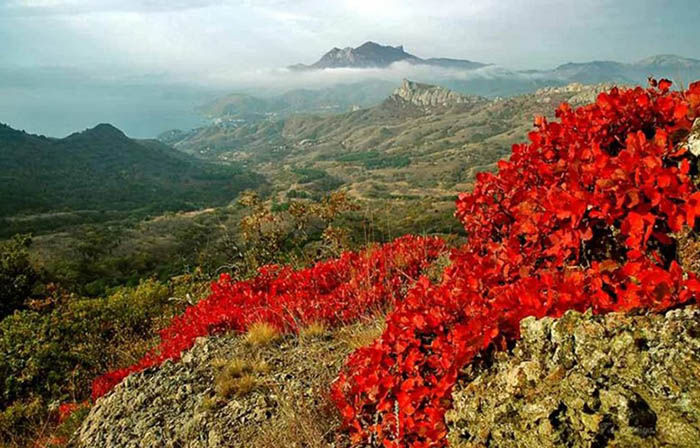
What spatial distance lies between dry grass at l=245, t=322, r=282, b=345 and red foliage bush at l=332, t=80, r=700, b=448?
196 cm

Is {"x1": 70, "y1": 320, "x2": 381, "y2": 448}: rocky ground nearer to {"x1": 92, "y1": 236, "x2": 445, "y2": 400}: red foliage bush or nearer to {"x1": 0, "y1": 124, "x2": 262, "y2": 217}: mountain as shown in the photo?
{"x1": 92, "y1": 236, "x2": 445, "y2": 400}: red foliage bush

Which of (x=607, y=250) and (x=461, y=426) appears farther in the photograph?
(x=607, y=250)

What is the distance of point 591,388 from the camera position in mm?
2018

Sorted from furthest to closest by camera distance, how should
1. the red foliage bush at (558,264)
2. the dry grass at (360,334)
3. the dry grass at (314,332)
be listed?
the dry grass at (314,332), the dry grass at (360,334), the red foliage bush at (558,264)

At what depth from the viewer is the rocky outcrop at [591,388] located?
1.81 m

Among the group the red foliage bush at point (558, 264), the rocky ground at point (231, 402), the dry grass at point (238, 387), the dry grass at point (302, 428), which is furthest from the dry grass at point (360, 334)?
the dry grass at point (238, 387)

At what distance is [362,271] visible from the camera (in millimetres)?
7188

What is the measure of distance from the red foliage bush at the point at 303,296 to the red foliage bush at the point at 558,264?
1945 millimetres

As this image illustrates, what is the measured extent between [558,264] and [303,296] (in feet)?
14.3

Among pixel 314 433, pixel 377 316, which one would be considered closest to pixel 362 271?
pixel 377 316

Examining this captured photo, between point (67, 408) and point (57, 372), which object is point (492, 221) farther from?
point (57, 372)

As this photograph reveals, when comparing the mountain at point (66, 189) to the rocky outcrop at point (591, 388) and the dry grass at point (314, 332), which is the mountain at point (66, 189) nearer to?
the dry grass at point (314, 332)

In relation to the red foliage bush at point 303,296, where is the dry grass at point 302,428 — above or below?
above

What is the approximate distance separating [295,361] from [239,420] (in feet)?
3.16
